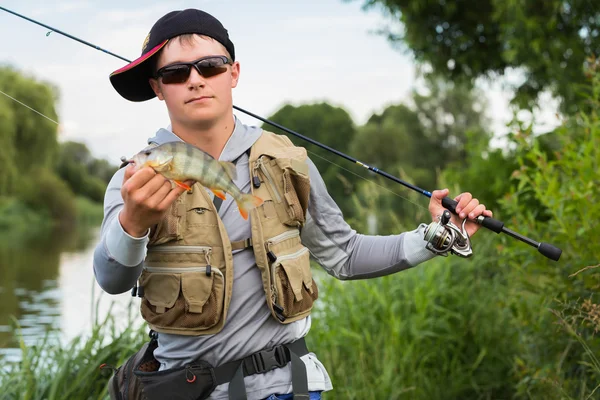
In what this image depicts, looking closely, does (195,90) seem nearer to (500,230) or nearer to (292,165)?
(292,165)

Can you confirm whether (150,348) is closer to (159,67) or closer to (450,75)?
(159,67)

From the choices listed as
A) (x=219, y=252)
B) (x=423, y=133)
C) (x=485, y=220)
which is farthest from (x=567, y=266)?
(x=423, y=133)

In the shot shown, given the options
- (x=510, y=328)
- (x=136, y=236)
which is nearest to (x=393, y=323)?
(x=510, y=328)

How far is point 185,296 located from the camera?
8.48 ft

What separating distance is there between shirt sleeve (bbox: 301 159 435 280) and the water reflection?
105 inches

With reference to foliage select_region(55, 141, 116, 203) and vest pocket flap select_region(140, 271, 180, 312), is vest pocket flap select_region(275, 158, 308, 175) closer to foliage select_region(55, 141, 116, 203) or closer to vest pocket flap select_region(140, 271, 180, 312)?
vest pocket flap select_region(140, 271, 180, 312)

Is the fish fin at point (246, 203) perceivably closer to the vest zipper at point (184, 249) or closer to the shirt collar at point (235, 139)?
the vest zipper at point (184, 249)

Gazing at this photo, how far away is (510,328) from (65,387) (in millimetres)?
3242

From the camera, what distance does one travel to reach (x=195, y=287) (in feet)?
8.48

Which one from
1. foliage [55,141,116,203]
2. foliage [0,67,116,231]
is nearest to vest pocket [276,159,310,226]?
foliage [0,67,116,231]

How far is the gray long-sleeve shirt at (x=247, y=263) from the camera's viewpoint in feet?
7.91

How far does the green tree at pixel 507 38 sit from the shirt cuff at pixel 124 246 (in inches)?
381

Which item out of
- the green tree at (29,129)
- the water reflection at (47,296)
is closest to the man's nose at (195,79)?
the water reflection at (47,296)

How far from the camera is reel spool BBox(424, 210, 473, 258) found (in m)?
2.85
